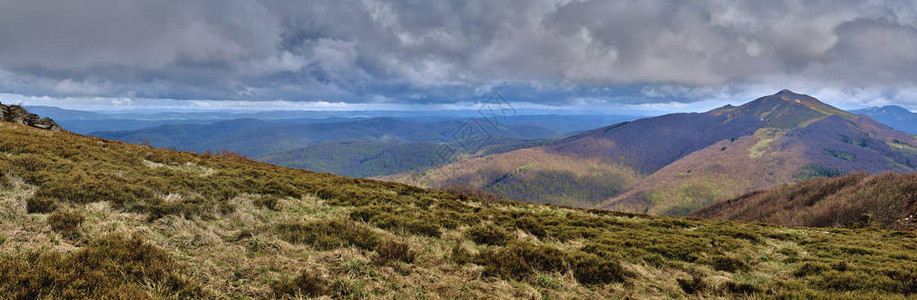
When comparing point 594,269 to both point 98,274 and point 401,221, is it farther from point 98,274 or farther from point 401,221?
point 98,274

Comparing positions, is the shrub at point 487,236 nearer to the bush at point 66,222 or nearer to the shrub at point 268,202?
the shrub at point 268,202

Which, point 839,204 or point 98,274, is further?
point 839,204

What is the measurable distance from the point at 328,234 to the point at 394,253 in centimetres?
302

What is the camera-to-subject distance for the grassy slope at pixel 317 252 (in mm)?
7402

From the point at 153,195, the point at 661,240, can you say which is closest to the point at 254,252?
the point at 153,195

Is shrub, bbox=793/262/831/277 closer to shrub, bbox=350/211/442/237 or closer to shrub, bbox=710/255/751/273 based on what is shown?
shrub, bbox=710/255/751/273

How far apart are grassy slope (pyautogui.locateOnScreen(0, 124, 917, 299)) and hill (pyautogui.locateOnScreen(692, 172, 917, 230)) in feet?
167

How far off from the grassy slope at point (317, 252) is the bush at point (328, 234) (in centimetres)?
7

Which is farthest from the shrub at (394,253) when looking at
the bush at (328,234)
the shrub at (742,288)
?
the shrub at (742,288)

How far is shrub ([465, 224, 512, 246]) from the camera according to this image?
14.0m

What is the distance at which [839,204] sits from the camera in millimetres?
102000

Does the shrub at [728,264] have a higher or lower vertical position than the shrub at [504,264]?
lower

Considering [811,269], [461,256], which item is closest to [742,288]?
[811,269]

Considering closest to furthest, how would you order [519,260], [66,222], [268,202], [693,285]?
[66,222] → [693,285] → [519,260] → [268,202]
